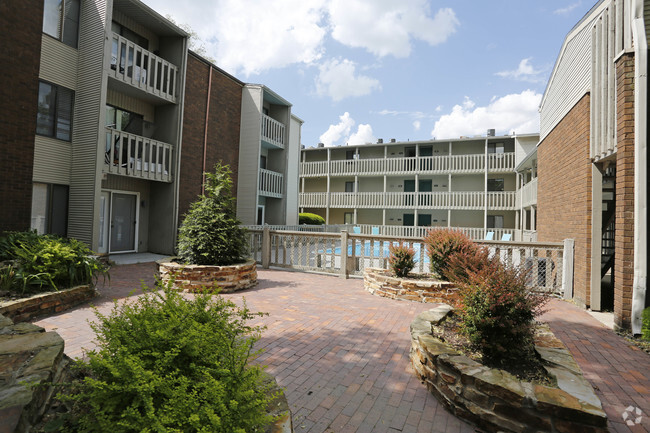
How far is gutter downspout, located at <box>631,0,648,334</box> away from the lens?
5.17 metres

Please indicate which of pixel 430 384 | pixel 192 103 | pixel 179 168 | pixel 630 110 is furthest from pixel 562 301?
pixel 192 103

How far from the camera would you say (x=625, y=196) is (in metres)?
5.39

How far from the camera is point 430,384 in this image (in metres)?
3.32

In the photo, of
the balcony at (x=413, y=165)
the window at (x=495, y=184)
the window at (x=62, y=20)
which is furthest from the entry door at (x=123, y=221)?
the window at (x=495, y=184)

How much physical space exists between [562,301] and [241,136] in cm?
1480

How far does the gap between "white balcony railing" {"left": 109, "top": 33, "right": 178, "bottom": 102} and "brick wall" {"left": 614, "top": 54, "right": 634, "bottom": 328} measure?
13096 millimetres

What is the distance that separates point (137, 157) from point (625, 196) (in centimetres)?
1320

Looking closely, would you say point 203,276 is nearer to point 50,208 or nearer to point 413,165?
point 50,208

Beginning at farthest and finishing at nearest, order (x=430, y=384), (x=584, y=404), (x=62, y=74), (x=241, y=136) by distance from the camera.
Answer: (x=241, y=136), (x=62, y=74), (x=430, y=384), (x=584, y=404)

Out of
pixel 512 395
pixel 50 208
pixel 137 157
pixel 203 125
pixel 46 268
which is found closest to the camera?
pixel 512 395

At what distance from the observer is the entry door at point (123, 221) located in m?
12.2

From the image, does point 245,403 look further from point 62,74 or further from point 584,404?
point 62,74

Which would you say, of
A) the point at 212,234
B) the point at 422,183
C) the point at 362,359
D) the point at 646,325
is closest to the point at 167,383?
the point at 362,359

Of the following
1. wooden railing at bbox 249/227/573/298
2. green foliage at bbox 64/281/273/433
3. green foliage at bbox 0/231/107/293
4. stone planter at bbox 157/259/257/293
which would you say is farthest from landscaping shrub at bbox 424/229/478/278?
green foliage at bbox 0/231/107/293
